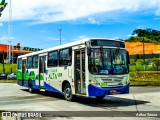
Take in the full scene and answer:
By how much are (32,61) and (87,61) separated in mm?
9747

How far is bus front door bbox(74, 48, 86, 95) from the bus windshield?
0.69 meters

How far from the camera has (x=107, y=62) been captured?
53.1 ft

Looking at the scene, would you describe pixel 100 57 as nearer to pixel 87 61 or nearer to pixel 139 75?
pixel 87 61

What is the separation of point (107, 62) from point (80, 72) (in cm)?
147

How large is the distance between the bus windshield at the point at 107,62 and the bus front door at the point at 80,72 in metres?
0.69

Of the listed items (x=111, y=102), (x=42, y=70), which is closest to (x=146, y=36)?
(x=42, y=70)

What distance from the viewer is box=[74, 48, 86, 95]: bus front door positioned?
16516 mm

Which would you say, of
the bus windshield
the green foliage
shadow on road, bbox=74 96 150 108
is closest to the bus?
the bus windshield

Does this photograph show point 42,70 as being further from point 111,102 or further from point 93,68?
point 93,68

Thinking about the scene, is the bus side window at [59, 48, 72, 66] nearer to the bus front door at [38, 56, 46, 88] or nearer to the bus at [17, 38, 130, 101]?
the bus at [17, 38, 130, 101]

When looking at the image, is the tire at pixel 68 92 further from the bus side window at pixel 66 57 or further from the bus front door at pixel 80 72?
the bus side window at pixel 66 57

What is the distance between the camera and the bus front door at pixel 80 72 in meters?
16.5

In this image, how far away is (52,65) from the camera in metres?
20.7

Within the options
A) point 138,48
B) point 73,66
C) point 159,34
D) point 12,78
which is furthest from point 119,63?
point 159,34
